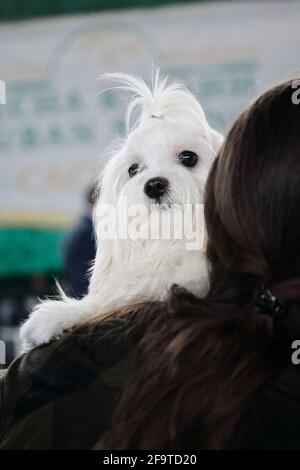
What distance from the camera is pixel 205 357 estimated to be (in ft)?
3.78

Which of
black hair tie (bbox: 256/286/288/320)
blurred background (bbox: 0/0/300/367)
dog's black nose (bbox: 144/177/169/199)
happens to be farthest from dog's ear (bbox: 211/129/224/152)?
blurred background (bbox: 0/0/300/367)

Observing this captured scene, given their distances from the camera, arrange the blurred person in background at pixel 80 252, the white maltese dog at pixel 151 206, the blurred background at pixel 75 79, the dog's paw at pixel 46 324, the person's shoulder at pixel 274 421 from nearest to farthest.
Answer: the person's shoulder at pixel 274 421 → the dog's paw at pixel 46 324 → the white maltese dog at pixel 151 206 → the blurred person in background at pixel 80 252 → the blurred background at pixel 75 79

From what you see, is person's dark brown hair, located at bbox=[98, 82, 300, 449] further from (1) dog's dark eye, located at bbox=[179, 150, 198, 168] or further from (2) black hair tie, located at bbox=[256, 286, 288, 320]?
(1) dog's dark eye, located at bbox=[179, 150, 198, 168]

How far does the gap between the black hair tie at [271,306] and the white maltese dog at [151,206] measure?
401 millimetres

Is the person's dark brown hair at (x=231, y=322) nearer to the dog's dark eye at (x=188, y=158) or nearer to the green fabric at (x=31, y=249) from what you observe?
the dog's dark eye at (x=188, y=158)

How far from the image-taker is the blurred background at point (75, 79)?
14.5 feet

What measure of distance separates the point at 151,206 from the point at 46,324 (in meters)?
0.39

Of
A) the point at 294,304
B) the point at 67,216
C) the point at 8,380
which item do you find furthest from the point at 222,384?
the point at 67,216

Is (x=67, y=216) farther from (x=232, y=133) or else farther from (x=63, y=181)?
(x=232, y=133)

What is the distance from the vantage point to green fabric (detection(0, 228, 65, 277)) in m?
4.57

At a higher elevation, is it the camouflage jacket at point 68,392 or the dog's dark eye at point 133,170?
the dog's dark eye at point 133,170

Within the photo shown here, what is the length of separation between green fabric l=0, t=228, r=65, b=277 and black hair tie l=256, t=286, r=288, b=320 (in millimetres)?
3448

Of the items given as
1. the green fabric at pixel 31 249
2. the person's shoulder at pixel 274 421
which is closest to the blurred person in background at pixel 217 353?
the person's shoulder at pixel 274 421

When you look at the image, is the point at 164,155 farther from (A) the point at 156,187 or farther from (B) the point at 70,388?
(B) the point at 70,388
